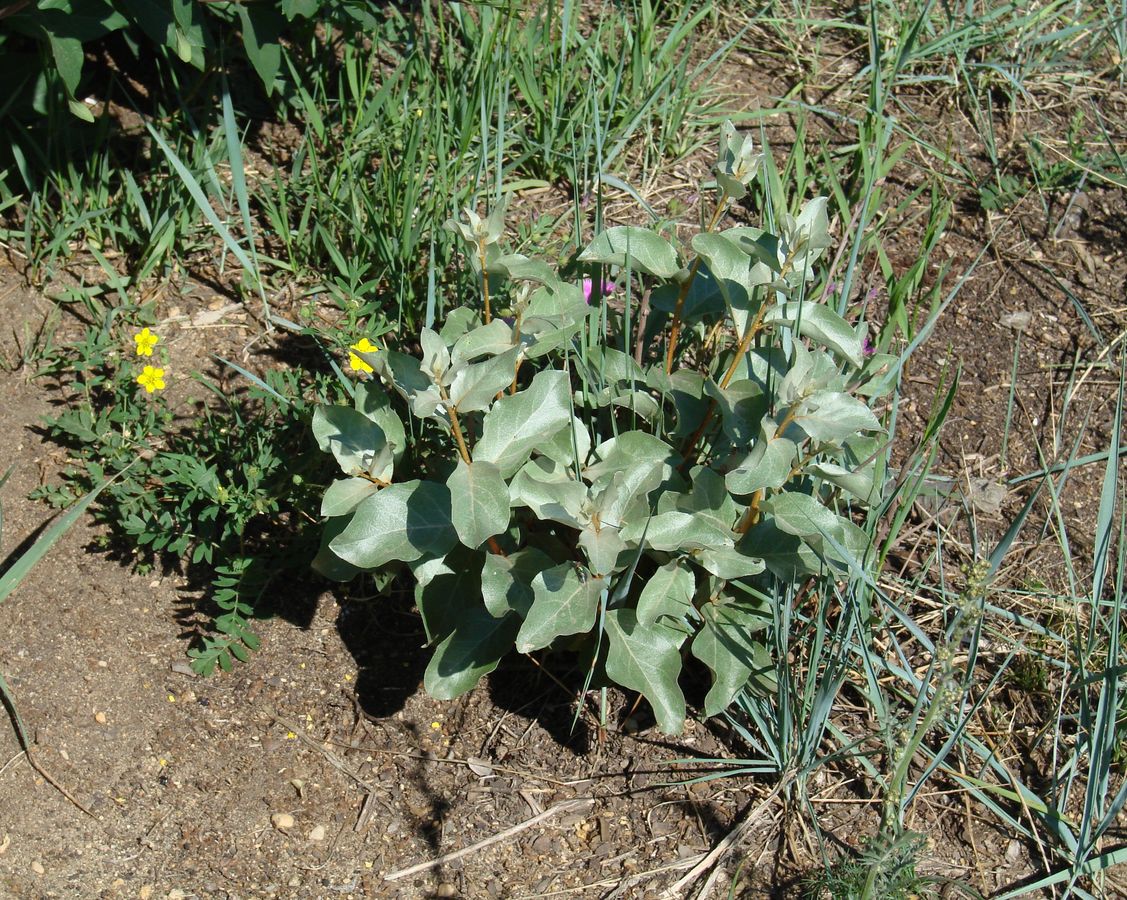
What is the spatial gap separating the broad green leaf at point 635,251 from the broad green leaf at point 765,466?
43cm

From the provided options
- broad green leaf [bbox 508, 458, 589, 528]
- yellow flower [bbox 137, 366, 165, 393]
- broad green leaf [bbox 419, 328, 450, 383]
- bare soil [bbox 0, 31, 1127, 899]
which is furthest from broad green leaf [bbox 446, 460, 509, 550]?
yellow flower [bbox 137, 366, 165, 393]

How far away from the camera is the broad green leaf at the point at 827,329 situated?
1.78 m

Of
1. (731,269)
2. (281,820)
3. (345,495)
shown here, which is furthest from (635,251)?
(281,820)

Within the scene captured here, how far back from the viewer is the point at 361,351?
82.0 inches

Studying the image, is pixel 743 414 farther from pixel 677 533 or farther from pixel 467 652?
pixel 467 652

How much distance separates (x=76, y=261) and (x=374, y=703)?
1367mm

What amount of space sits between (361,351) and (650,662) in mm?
806

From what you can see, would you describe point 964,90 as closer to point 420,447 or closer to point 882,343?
point 882,343

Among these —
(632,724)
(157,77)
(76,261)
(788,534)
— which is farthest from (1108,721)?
(157,77)

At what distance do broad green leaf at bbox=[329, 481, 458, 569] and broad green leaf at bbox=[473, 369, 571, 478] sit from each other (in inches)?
4.3

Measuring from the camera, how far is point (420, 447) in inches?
82.4

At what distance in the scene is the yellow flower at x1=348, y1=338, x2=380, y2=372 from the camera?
2012 millimetres

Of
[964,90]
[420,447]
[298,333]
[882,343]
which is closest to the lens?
[420,447]

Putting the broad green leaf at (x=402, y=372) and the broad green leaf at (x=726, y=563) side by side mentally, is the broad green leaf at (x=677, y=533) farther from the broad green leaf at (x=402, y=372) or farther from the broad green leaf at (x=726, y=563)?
the broad green leaf at (x=402, y=372)
